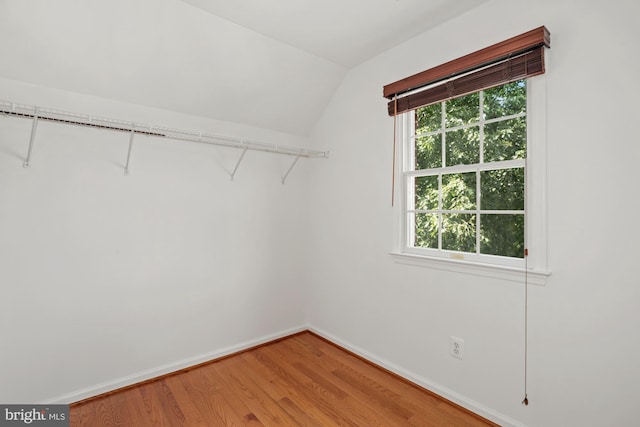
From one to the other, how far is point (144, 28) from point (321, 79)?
140 cm

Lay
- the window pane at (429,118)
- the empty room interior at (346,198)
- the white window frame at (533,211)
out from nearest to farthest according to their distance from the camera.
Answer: the empty room interior at (346,198) → the white window frame at (533,211) → the window pane at (429,118)

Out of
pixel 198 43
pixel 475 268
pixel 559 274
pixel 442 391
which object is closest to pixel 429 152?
pixel 475 268

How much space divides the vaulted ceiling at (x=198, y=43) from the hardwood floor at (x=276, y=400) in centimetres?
204

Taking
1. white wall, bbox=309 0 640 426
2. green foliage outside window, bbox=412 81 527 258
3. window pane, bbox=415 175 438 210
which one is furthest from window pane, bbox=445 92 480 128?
window pane, bbox=415 175 438 210

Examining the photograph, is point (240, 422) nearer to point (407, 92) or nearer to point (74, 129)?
point (74, 129)

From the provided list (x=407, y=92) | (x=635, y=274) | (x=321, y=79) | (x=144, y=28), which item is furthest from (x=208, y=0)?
(x=635, y=274)

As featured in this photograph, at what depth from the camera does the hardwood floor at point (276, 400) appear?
6.34ft

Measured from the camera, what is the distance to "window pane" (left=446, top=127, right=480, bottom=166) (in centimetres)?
208

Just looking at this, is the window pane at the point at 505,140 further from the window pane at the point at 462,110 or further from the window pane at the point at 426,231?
the window pane at the point at 426,231

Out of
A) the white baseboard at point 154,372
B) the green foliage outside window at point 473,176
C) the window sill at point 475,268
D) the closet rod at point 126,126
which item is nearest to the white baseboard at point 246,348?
the white baseboard at point 154,372

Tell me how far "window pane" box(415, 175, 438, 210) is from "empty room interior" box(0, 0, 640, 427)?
0.02m

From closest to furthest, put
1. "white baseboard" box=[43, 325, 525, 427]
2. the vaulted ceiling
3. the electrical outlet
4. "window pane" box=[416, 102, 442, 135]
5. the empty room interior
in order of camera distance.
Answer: the empty room interior, the vaulted ceiling, "white baseboard" box=[43, 325, 525, 427], the electrical outlet, "window pane" box=[416, 102, 442, 135]

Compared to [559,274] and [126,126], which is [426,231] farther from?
[126,126]

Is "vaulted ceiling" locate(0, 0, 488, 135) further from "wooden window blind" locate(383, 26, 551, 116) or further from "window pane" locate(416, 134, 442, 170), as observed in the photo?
"window pane" locate(416, 134, 442, 170)
